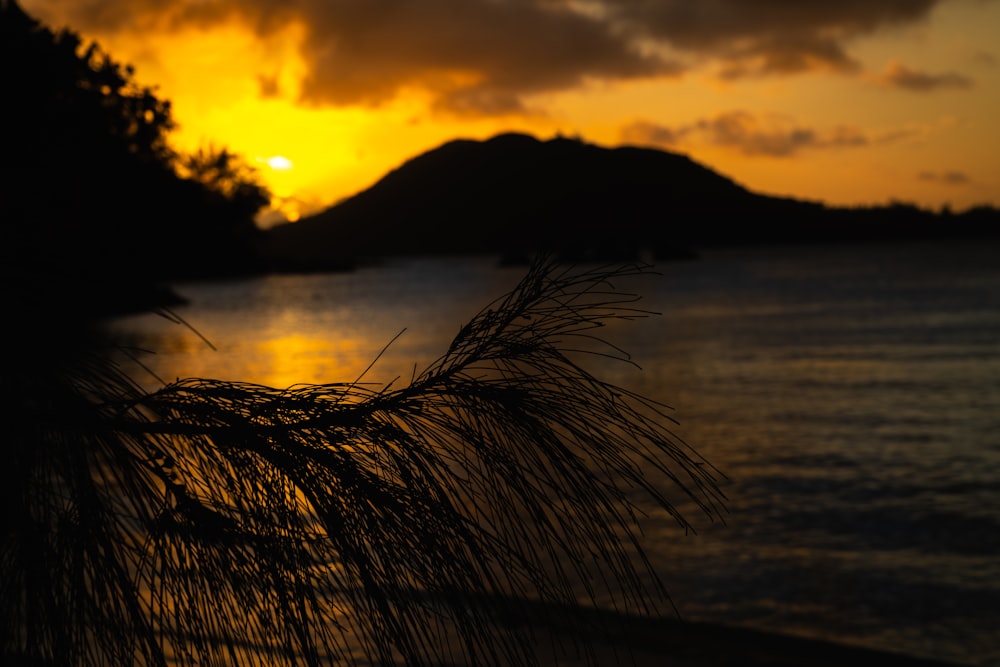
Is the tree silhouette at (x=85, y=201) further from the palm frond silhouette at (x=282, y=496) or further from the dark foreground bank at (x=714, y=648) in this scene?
the dark foreground bank at (x=714, y=648)

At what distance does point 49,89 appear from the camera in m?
3.67

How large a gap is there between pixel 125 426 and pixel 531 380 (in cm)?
69

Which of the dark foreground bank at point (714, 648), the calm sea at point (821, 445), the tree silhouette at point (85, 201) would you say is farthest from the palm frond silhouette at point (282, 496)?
the dark foreground bank at point (714, 648)

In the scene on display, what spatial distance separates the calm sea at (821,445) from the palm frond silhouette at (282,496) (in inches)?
45.9

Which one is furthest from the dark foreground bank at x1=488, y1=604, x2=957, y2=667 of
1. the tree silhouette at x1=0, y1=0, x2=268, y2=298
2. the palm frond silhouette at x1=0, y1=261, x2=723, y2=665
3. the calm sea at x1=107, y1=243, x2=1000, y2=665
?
the palm frond silhouette at x1=0, y1=261, x2=723, y2=665

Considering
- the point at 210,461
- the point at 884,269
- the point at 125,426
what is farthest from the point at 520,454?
the point at 884,269

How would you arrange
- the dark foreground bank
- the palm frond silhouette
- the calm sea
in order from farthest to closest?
the calm sea < the dark foreground bank < the palm frond silhouette

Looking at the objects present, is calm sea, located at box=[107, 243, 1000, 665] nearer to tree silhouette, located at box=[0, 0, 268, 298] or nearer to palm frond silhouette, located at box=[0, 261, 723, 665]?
tree silhouette, located at box=[0, 0, 268, 298]

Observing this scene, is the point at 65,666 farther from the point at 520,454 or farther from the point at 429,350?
the point at 429,350

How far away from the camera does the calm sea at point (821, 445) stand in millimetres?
8688

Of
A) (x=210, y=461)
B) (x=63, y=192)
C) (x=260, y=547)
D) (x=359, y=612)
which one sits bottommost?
(x=359, y=612)

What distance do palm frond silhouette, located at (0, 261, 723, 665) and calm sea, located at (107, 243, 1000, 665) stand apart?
1.17 meters

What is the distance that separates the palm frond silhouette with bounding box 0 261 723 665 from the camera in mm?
1544

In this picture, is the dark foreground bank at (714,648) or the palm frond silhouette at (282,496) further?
the dark foreground bank at (714,648)
